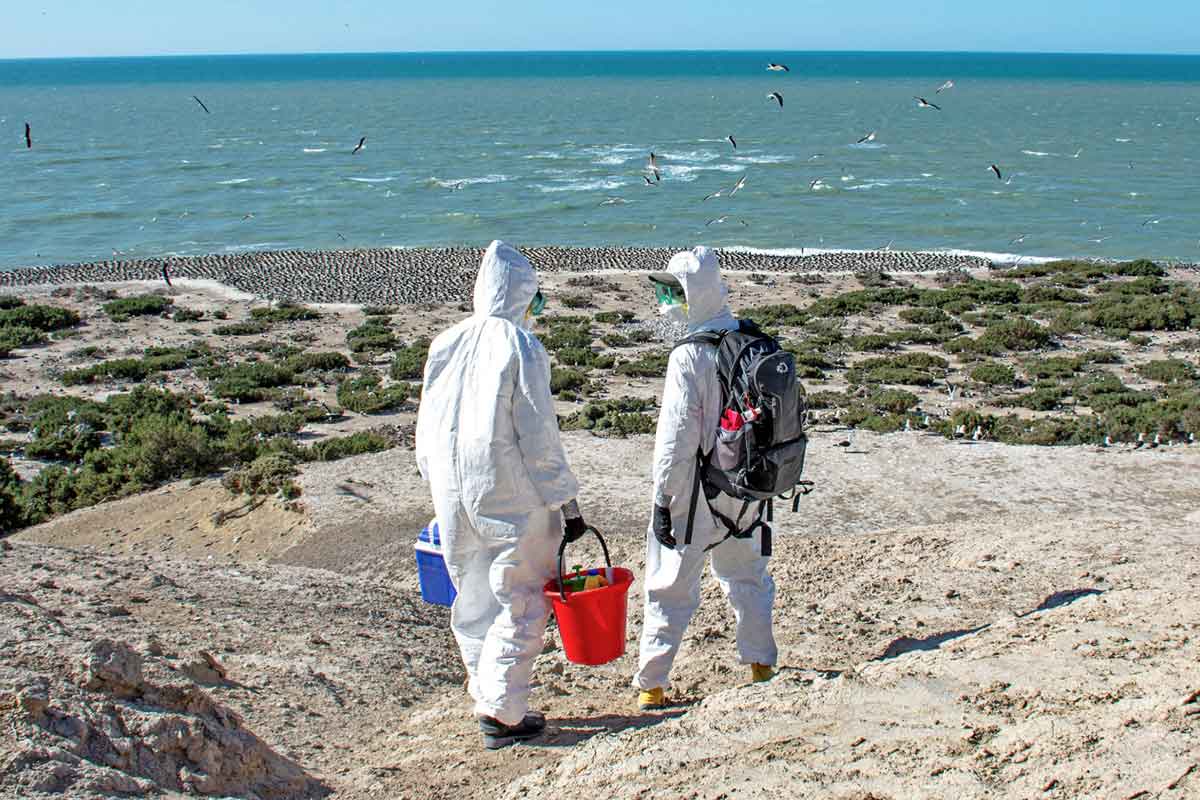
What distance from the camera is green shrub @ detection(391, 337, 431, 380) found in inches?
688

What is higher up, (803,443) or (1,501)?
(803,443)

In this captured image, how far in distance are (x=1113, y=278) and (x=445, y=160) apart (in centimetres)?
3986

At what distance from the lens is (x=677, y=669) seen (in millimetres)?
5812

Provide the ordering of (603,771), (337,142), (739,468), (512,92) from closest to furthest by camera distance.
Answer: (603,771) → (739,468) → (337,142) → (512,92)

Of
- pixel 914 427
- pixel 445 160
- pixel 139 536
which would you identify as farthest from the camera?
pixel 445 160

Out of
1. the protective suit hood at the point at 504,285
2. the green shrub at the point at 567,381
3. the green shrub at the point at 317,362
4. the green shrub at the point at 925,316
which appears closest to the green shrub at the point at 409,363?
the green shrub at the point at 317,362

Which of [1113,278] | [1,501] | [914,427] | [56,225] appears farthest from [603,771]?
[56,225]

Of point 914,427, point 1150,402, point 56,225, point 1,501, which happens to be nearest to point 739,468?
point 1,501

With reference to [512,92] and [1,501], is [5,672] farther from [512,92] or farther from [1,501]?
[512,92]

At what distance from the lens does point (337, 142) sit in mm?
70312

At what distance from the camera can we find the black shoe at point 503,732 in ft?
15.8

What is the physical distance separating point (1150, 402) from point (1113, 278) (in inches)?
528

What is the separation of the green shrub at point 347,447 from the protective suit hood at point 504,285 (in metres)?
7.12

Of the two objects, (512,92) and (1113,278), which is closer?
(1113,278)
